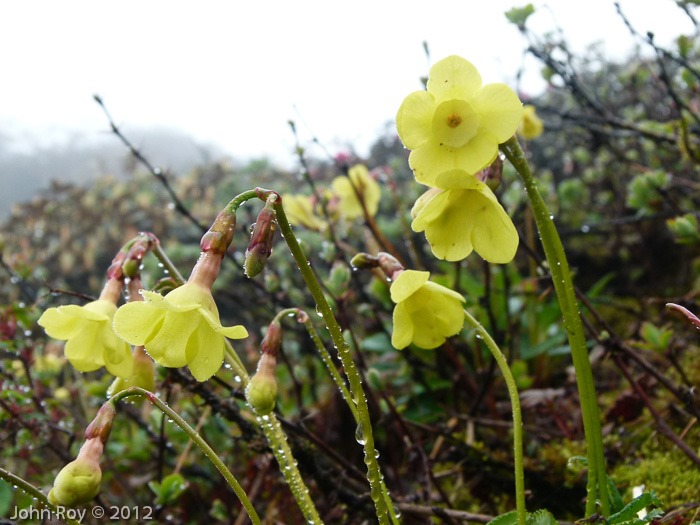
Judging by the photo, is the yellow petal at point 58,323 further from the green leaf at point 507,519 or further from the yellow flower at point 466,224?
the green leaf at point 507,519

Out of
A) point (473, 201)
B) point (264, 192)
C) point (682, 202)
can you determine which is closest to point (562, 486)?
point (473, 201)

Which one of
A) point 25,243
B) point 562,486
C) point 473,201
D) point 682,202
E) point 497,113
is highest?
point 25,243

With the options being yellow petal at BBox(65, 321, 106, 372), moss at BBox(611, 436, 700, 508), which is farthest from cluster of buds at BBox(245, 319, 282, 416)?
moss at BBox(611, 436, 700, 508)

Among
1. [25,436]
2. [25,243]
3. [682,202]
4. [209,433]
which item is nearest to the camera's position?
[25,436]

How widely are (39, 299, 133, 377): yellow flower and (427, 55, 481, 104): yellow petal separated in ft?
2.78

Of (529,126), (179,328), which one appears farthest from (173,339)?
(529,126)

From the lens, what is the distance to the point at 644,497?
0.96m

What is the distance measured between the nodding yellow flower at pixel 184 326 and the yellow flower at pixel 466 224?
44 cm

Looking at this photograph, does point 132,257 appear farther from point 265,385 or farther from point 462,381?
point 462,381

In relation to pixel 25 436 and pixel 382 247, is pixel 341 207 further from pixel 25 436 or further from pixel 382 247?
pixel 25 436

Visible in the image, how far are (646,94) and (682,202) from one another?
66.4 inches

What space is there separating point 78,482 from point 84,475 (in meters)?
0.01


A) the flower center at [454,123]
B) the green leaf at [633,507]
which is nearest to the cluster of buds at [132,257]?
the flower center at [454,123]

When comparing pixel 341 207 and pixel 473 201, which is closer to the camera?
pixel 473 201
